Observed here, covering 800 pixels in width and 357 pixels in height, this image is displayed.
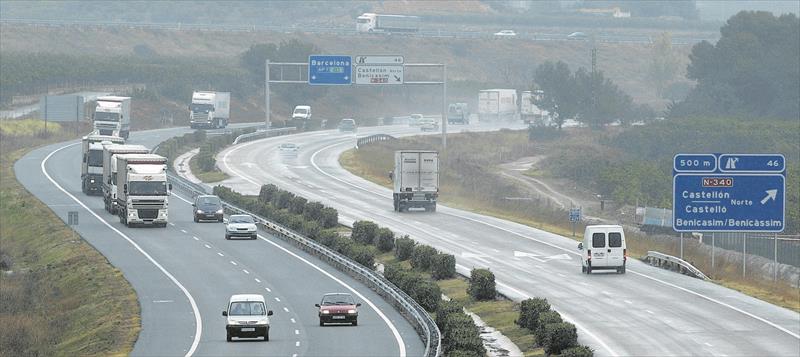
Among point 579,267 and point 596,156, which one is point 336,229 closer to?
point 579,267

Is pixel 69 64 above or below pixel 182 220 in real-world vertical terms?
above

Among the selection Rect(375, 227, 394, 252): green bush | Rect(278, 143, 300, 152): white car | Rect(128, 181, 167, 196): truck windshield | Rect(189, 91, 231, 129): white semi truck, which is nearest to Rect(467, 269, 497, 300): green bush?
Rect(375, 227, 394, 252): green bush

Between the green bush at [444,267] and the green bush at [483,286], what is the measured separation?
616 centimetres

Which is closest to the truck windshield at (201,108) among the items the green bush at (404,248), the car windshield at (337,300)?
the green bush at (404,248)

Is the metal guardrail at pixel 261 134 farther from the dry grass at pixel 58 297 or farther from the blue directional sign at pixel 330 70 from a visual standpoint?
the dry grass at pixel 58 297

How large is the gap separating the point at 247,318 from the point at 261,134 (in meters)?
101

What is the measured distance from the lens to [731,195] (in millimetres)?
59500

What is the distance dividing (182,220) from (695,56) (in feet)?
358

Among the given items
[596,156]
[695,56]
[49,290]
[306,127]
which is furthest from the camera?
[695,56]

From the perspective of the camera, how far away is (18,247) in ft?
262

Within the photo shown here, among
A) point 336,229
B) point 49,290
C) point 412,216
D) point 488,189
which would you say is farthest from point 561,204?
point 49,290

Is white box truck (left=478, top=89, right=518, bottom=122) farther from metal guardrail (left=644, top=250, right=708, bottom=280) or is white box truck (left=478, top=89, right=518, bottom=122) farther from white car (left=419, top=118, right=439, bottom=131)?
metal guardrail (left=644, top=250, right=708, bottom=280)

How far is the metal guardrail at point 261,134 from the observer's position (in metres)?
140

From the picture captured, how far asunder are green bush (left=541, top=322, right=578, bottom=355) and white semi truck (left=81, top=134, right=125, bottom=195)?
181 feet
